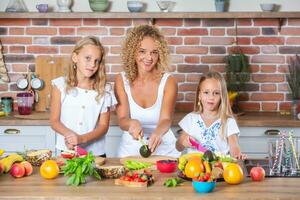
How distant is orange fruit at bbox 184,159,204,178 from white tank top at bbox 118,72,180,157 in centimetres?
90

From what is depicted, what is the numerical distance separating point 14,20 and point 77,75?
1.53 metres

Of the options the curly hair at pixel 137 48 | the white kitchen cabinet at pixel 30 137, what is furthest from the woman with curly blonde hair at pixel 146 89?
the white kitchen cabinet at pixel 30 137

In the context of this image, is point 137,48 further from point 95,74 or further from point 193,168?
point 193,168

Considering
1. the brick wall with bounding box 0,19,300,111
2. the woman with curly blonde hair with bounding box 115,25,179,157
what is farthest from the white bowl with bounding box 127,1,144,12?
the woman with curly blonde hair with bounding box 115,25,179,157

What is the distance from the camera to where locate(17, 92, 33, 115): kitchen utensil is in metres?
4.51

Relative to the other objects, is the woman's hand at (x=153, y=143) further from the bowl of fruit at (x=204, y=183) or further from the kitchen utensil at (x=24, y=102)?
the kitchen utensil at (x=24, y=102)

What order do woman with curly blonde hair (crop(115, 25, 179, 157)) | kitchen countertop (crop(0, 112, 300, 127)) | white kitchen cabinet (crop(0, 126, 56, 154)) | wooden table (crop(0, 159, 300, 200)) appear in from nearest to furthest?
wooden table (crop(0, 159, 300, 200)) → woman with curly blonde hair (crop(115, 25, 179, 157)) → kitchen countertop (crop(0, 112, 300, 127)) → white kitchen cabinet (crop(0, 126, 56, 154))

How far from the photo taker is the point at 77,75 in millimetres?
3455

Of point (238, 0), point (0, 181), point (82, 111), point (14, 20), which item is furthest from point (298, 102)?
point (0, 181)

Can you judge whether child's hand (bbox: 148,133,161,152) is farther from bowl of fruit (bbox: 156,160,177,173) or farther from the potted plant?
the potted plant

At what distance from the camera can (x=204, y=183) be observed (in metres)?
2.41

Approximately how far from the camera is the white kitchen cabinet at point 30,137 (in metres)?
4.36

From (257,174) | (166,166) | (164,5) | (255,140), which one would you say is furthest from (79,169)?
(164,5)

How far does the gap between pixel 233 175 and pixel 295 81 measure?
7.15 feet
